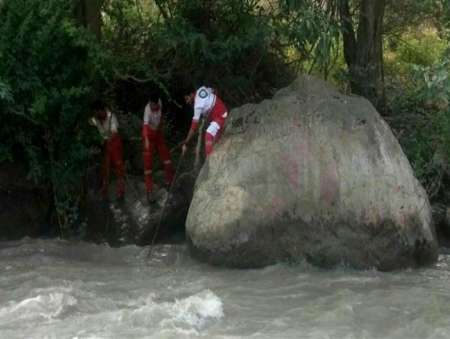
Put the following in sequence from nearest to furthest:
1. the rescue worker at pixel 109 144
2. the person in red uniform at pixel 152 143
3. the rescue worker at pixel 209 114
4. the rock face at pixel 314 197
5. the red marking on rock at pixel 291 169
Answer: the rock face at pixel 314 197 < the red marking on rock at pixel 291 169 < the rescue worker at pixel 209 114 < the person in red uniform at pixel 152 143 < the rescue worker at pixel 109 144

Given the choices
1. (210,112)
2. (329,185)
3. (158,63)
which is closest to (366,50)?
(158,63)

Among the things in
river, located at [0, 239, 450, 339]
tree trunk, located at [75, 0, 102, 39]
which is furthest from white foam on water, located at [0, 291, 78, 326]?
tree trunk, located at [75, 0, 102, 39]

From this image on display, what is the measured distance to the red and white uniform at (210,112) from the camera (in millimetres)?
10438

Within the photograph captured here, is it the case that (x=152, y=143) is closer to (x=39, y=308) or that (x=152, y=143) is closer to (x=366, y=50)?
(x=366, y=50)

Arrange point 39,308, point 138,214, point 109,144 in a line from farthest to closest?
point 109,144
point 138,214
point 39,308

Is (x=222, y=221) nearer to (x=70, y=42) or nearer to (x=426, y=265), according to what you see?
(x=426, y=265)

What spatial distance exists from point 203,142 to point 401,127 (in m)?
2.77

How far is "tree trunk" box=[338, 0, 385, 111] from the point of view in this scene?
12367 mm

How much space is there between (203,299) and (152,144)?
3595 mm

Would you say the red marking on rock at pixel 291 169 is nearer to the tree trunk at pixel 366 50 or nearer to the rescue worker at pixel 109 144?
the rescue worker at pixel 109 144

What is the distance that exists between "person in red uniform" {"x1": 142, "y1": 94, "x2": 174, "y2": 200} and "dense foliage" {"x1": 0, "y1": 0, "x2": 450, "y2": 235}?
0.61m

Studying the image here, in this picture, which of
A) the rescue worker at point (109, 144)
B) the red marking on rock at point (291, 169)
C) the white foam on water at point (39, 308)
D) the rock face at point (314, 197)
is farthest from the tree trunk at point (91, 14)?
the white foam on water at point (39, 308)

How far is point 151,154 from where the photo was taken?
11.2 meters

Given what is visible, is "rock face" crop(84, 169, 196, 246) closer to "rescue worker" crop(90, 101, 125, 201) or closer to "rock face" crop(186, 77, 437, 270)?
"rescue worker" crop(90, 101, 125, 201)
